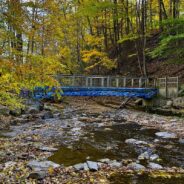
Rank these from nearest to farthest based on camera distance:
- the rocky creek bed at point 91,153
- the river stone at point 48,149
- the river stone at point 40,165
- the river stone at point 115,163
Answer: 1. the rocky creek bed at point 91,153
2. the river stone at point 40,165
3. the river stone at point 115,163
4. the river stone at point 48,149

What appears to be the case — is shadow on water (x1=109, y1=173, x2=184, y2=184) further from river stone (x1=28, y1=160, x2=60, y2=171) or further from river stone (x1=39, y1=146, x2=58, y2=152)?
river stone (x1=39, y1=146, x2=58, y2=152)

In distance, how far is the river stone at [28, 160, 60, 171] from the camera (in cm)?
555

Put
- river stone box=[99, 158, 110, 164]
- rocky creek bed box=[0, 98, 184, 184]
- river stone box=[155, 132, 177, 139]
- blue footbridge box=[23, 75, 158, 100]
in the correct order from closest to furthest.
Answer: rocky creek bed box=[0, 98, 184, 184]
river stone box=[99, 158, 110, 164]
river stone box=[155, 132, 177, 139]
blue footbridge box=[23, 75, 158, 100]

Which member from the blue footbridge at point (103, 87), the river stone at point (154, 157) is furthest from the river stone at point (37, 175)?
the blue footbridge at point (103, 87)

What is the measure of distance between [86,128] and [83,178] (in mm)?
5621

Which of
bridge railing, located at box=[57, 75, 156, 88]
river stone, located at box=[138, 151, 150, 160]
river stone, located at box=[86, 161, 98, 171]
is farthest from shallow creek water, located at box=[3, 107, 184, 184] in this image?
bridge railing, located at box=[57, 75, 156, 88]

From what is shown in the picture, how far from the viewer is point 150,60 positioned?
24.5 m

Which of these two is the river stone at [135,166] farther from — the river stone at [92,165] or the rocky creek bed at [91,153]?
the river stone at [92,165]

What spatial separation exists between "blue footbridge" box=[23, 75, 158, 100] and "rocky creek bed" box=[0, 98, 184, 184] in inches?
251

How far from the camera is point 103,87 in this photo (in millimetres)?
18250

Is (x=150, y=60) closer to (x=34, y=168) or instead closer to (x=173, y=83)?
(x=173, y=83)

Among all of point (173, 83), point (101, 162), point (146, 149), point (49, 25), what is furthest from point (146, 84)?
point (101, 162)

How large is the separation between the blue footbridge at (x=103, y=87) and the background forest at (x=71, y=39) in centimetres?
135

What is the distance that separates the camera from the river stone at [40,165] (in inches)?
218
